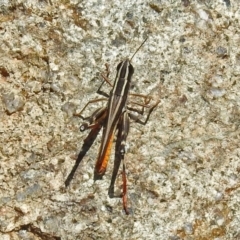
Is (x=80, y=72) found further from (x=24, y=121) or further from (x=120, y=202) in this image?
(x=120, y=202)

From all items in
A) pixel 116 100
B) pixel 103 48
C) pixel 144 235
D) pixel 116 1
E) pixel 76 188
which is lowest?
pixel 144 235

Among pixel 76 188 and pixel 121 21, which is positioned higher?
pixel 121 21

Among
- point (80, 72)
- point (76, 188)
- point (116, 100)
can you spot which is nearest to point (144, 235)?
point (76, 188)
